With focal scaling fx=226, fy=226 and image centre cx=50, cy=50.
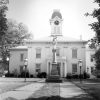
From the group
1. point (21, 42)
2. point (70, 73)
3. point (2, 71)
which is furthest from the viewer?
point (21, 42)

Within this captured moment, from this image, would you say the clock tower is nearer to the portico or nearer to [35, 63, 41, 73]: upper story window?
the portico

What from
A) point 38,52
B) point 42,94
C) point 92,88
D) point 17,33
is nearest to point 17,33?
point 17,33

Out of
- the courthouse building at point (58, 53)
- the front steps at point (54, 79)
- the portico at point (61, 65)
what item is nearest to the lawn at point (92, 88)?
the front steps at point (54, 79)

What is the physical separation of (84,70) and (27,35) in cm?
1656

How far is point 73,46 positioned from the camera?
5041 centimetres

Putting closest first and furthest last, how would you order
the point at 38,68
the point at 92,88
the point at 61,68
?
the point at 92,88 → the point at 61,68 → the point at 38,68

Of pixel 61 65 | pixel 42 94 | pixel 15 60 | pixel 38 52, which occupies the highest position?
pixel 38 52

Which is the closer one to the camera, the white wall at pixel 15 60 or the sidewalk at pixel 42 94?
the sidewalk at pixel 42 94

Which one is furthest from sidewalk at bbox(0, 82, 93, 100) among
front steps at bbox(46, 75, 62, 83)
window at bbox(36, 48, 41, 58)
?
window at bbox(36, 48, 41, 58)

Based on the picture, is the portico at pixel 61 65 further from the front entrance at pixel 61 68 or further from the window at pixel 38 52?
the window at pixel 38 52

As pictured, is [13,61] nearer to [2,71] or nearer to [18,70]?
[18,70]

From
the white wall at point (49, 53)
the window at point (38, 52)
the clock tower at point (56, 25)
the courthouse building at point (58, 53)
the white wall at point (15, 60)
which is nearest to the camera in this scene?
the courthouse building at point (58, 53)

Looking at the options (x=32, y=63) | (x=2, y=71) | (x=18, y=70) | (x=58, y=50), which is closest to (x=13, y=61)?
(x=18, y=70)

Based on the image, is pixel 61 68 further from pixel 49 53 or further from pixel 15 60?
pixel 15 60
